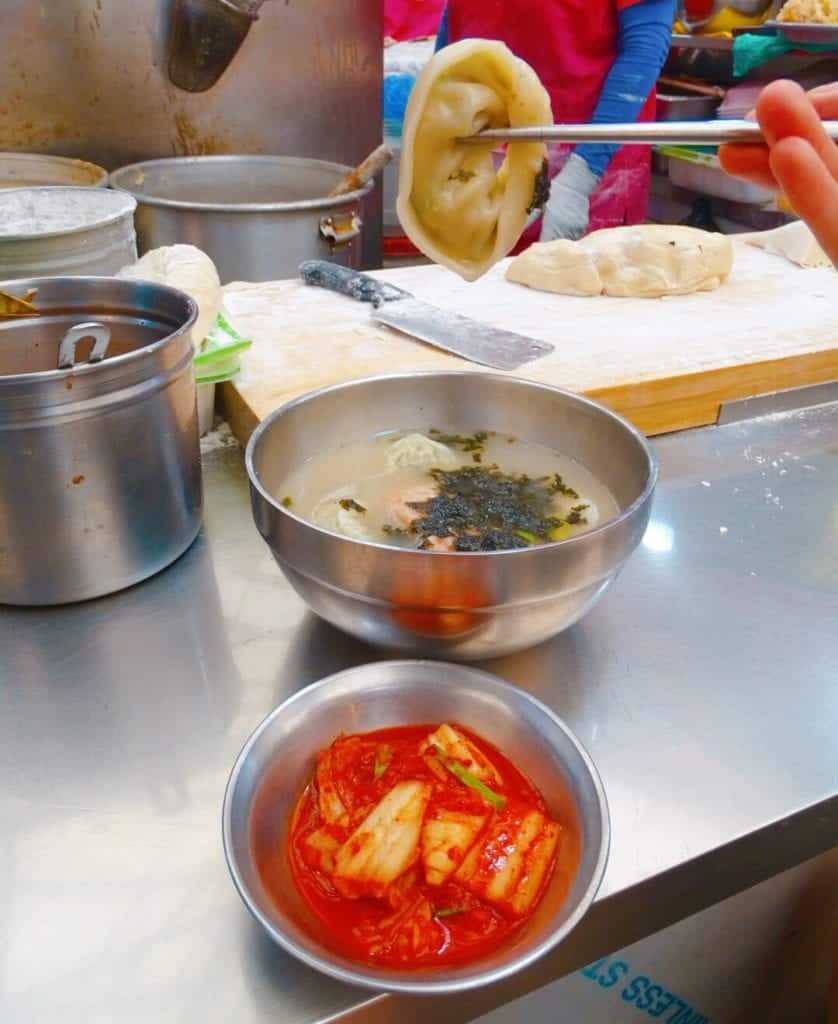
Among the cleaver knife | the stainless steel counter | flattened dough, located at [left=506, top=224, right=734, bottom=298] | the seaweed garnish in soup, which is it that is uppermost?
flattened dough, located at [left=506, top=224, right=734, bottom=298]

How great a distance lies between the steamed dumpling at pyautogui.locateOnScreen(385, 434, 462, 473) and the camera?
121 centimetres

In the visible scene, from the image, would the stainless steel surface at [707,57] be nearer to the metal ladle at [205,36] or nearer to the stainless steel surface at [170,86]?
the stainless steel surface at [170,86]

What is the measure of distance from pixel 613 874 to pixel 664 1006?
55 centimetres

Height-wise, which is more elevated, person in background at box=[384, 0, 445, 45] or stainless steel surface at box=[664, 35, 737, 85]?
person in background at box=[384, 0, 445, 45]

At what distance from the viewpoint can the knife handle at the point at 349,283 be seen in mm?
1847

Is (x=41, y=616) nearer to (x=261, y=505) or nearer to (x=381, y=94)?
(x=261, y=505)

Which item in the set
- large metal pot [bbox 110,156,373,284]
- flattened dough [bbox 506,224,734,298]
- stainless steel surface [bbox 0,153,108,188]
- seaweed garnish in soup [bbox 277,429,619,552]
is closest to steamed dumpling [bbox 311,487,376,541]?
seaweed garnish in soup [bbox 277,429,619,552]

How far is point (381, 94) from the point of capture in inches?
131

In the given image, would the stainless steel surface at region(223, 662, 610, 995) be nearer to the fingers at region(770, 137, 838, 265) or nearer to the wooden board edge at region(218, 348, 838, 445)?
the fingers at region(770, 137, 838, 265)

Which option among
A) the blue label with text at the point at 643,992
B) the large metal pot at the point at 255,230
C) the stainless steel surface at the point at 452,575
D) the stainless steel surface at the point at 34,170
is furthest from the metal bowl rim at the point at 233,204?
the blue label with text at the point at 643,992

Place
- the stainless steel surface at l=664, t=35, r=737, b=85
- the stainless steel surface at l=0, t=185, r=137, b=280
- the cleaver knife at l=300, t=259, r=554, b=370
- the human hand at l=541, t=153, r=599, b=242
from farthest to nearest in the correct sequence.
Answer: the stainless steel surface at l=664, t=35, r=737, b=85, the human hand at l=541, t=153, r=599, b=242, the cleaver knife at l=300, t=259, r=554, b=370, the stainless steel surface at l=0, t=185, r=137, b=280

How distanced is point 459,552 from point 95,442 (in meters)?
0.45

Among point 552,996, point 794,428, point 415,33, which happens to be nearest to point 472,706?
point 552,996

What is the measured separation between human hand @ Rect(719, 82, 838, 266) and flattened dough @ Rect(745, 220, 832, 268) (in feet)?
4.15
